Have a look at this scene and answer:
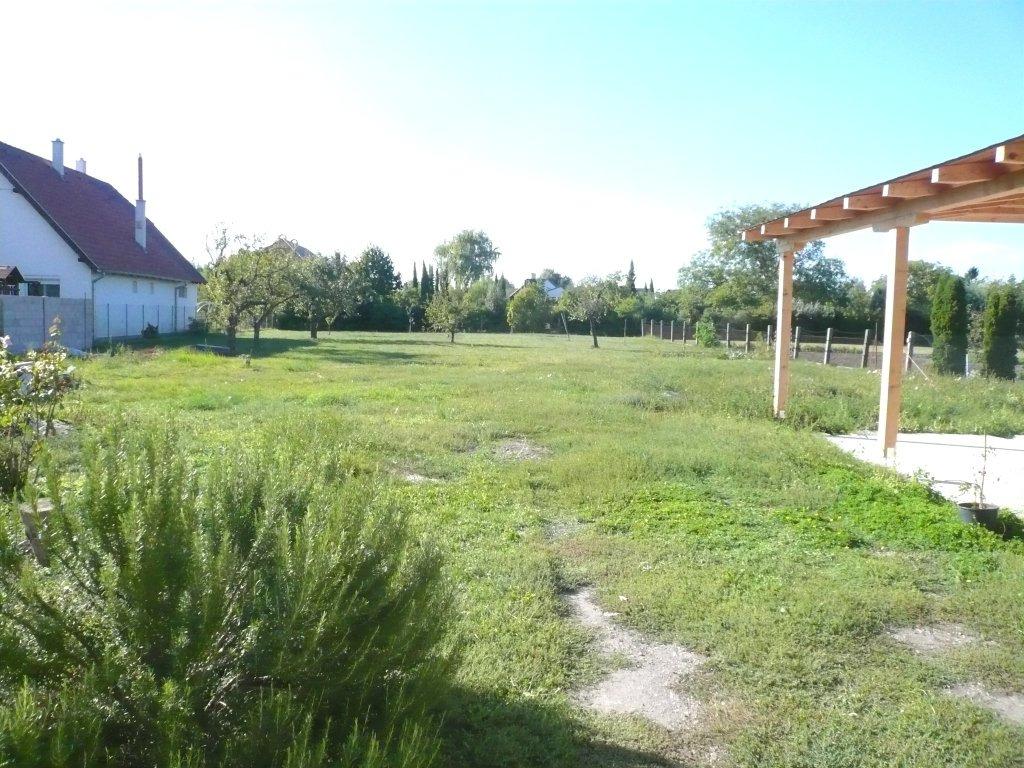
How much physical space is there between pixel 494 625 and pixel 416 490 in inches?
117

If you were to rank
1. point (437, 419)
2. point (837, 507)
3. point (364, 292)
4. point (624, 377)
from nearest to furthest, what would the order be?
point (837, 507)
point (437, 419)
point (624, 377)
point (364, 292)

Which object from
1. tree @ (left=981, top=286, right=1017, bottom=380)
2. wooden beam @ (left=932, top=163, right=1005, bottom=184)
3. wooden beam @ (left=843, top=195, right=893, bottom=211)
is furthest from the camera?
tree @ (left=981, top=286, right=1017, bottom=380)

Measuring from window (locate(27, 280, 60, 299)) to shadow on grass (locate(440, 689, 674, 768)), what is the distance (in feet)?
91.8

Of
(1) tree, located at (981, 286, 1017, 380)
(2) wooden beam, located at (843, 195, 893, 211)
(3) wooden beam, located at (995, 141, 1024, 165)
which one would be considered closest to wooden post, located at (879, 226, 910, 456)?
(2) wooden beam, located at (843, 195, 893, 211)

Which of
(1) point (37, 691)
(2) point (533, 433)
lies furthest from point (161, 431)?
(2) point (533, 433)

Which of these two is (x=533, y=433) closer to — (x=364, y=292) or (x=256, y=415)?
(x=256, y=415)

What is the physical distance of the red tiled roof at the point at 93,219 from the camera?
27.7 m

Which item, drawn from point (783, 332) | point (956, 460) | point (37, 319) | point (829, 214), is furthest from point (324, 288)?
point (956, 460)

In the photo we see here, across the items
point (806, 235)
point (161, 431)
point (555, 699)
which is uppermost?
point (806, 235)

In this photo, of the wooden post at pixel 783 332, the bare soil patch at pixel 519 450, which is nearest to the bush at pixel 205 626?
the bare soil patch at pixel 519 450

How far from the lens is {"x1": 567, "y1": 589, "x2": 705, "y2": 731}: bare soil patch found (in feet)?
11.9

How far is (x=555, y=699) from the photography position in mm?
3678

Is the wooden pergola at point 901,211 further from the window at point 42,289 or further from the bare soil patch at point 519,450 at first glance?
the window at point 42,289

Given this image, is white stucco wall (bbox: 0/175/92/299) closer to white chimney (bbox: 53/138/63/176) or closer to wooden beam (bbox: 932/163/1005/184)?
white chimney (bbox: 53/138/63/176)
